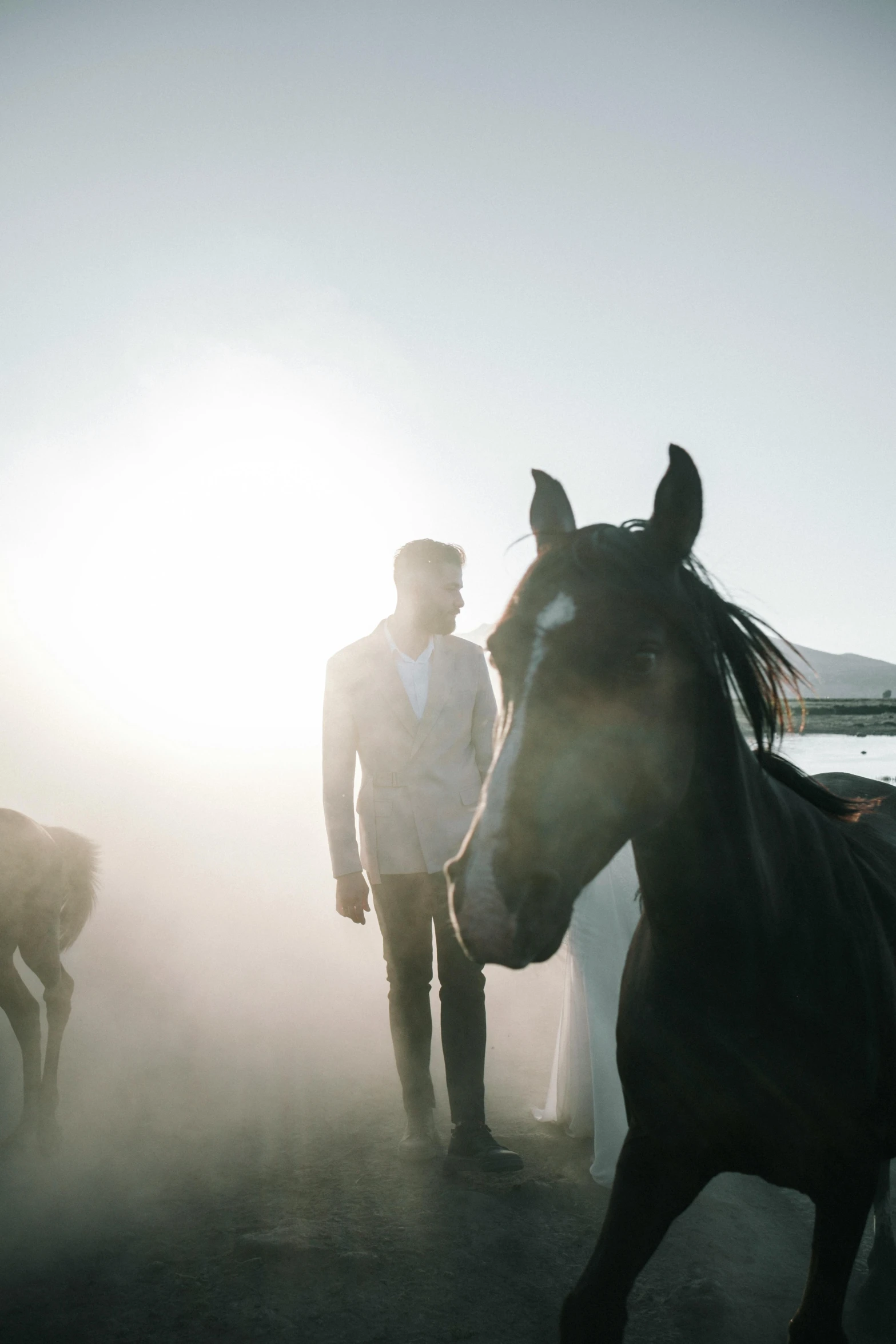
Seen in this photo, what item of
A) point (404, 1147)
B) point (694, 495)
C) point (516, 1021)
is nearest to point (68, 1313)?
point (404, 1147)

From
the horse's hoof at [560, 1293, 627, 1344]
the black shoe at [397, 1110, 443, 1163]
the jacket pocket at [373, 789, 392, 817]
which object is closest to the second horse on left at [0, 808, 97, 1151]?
the black shoe at [397, 1110, 443, 1163]

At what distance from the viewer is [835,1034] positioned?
1633 millimetres

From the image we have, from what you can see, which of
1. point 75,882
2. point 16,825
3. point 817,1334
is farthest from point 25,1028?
point 817,1334

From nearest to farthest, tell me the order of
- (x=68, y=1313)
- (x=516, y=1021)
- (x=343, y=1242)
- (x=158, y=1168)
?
1. (x=68, y=1313)
2. (x=343, y=1242)
3. (x=158, y=1168)
4. (x=516, y=1021)

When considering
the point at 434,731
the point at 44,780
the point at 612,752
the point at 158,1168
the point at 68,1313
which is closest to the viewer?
the point at 612,752

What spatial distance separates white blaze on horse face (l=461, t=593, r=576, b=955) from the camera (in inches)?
46.8

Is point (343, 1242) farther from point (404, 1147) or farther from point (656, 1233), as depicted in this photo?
point (656, 1233)

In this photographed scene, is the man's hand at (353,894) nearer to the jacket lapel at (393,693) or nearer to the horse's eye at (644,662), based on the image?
the jacket lapel at (393,693)

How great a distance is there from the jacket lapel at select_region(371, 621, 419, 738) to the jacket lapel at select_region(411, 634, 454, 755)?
0.4 inches

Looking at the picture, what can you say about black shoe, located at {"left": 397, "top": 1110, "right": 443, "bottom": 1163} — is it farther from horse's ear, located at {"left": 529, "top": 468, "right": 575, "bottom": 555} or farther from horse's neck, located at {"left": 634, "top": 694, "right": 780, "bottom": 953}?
horse's ear, located at {"left": 529, "top": 468, "right": 575, "bottom": 555}

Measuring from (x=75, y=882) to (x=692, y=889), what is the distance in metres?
4.09

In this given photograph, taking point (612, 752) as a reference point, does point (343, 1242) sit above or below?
below

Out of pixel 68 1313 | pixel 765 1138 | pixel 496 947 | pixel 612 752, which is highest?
pixel 612 752

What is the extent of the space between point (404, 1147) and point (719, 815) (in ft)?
8.91
